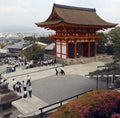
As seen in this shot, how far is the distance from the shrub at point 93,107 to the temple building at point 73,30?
24759mm

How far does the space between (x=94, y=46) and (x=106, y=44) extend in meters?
4.98

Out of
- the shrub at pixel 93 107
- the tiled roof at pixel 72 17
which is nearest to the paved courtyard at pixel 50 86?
the shrub at pixel 93 107

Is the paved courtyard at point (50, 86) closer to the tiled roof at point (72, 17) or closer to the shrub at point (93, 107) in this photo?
the shrub at point (93, 107)

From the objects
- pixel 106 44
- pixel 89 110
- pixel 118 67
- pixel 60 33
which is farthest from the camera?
pixel 106 44

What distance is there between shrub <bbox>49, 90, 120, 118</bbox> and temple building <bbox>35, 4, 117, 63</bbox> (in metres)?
24.8

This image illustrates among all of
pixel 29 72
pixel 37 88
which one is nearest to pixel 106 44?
pixel 29 72

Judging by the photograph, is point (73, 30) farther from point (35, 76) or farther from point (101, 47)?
point (35, 76)

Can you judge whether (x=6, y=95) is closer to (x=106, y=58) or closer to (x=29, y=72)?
(x=29, y=72)

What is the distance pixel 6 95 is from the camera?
9625 mm

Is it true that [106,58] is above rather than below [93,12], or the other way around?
below

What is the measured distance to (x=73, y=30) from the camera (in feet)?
122

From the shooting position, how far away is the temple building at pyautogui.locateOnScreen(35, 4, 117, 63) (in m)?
36.5

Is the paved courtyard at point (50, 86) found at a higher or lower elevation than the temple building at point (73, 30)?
lower

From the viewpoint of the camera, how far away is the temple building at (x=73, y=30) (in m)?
36.5
